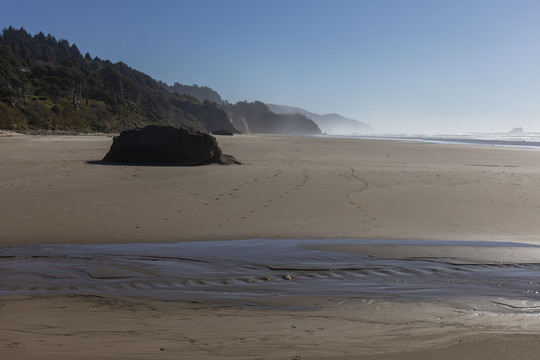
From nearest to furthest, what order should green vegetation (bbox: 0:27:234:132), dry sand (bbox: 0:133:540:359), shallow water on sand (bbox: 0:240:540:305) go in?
dry sand (bbox: 0:133:540:359) < shallow water on sand (bbox: 0:240:540:305) < green vegetation (bbox: 0:27:234:132)

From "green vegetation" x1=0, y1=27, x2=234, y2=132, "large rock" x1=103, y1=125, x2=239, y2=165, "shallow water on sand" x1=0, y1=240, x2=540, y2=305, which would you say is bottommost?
"shallow water on sand" x1=0, y1=240, x2=540, y2=305

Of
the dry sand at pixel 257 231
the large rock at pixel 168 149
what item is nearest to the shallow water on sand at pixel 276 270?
Answer: the dry sand at pixel 257 231

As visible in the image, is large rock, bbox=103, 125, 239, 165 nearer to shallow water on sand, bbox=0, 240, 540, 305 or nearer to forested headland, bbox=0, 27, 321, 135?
shallow water on sand, bbox=0, 240, 540, 305

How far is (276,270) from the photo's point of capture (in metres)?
4.31

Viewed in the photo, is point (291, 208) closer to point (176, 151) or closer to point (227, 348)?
point (227, 348)

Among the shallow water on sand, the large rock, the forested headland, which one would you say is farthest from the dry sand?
the forested headland

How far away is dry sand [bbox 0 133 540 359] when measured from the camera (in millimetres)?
2551

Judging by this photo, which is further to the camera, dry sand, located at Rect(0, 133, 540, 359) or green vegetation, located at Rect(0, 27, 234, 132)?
green vegetation, located at Rect(0, 27, 234, 132)

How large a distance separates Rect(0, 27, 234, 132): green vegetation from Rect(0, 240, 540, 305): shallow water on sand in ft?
123

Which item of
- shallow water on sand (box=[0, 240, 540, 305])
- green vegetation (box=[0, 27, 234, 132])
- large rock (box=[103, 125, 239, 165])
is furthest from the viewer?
green vegetation (box=[0, 27, 234, 132])

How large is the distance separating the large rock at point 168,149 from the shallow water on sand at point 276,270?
28.2 feet

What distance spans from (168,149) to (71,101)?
49.6 meters

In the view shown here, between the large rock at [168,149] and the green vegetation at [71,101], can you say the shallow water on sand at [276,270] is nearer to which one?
the large rock at [168,149]

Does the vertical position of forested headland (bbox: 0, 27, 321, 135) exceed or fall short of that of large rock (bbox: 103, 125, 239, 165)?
it exceeds it
